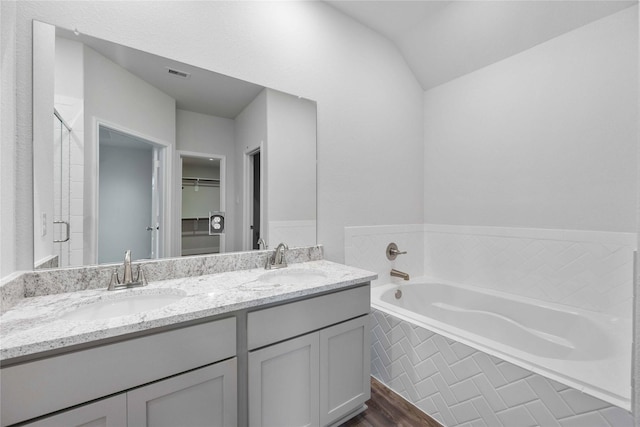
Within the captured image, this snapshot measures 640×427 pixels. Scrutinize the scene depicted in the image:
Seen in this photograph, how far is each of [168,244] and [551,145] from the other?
259cm

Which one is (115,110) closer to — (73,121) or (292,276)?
(73,121)

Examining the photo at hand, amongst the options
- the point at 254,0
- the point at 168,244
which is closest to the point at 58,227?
the point at 168,244

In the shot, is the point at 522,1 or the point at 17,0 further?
the point at 522,1

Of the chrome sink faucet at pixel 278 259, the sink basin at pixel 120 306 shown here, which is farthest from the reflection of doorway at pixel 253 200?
the sink basin at pixel 120 306

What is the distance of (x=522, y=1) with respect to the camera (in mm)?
1843

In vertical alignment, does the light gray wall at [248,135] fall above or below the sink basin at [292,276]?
above

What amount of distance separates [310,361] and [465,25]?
2.60 meters

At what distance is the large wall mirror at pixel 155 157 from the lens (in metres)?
1.18

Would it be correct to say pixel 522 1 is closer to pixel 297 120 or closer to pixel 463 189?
pixel 463 189

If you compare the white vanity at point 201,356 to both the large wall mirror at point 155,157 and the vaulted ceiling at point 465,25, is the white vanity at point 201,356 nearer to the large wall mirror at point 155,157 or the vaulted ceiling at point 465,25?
the large wall mirror at point 155,157

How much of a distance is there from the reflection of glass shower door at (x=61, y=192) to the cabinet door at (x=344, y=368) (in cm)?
123

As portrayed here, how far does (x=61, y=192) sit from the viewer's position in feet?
3.90

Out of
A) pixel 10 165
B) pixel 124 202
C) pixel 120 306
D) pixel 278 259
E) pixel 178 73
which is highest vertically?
pixel 178 73

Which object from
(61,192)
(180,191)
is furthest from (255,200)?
(61,192)
